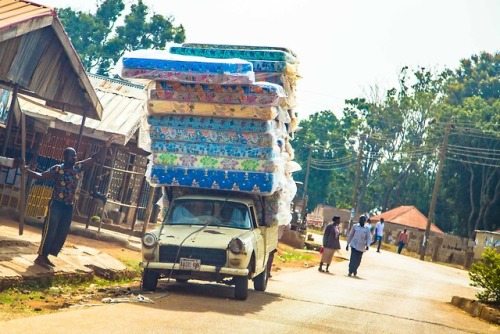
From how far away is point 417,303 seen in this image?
62.4ft

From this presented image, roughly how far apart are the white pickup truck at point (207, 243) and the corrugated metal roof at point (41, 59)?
12.4 feet

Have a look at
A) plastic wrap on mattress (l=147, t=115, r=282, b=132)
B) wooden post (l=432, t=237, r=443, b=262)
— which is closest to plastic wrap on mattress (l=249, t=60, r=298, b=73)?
plastic wrap on mattress (l=147, t=115, r=282, b=132)

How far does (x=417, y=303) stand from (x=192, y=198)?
634 cm

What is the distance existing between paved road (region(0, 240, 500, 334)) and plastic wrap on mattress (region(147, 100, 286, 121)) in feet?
10.8

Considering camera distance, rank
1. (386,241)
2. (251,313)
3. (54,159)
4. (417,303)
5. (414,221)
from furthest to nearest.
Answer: (414,221), (386,241), (54,159), (417,303), (251,313)

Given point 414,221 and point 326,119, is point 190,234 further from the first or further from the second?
point 326,119

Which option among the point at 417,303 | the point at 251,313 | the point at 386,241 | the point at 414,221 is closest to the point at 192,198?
the point at 251,313

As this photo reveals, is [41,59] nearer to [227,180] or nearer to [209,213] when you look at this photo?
[227,180]

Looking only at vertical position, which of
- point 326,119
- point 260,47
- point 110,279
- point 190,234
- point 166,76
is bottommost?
point 110,279

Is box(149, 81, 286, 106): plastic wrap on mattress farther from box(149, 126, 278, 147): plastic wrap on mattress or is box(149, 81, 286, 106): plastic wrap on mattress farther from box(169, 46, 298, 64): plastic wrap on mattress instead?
box(169, 46, 298, 64): plastic wrap on mattress

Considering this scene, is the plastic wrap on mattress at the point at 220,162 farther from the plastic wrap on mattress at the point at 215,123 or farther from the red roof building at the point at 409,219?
the red roof building at the point at 409,219

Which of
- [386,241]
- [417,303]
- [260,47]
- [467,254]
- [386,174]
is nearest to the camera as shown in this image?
[260,47]

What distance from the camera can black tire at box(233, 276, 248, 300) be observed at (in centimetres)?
1432

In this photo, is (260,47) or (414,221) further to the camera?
(414,221)
